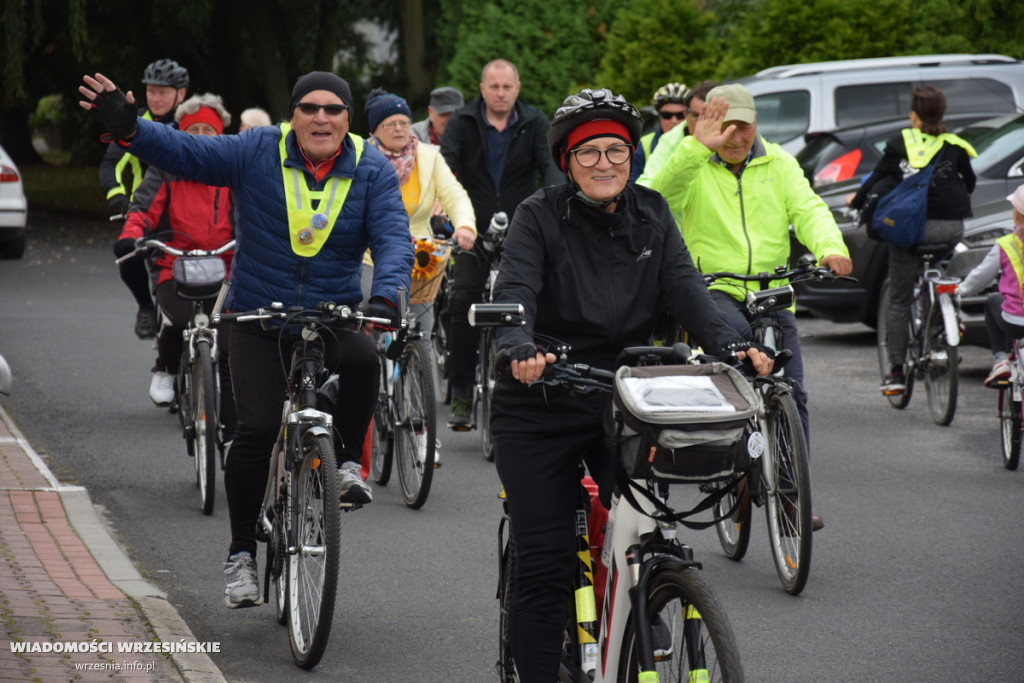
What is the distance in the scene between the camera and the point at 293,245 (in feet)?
19.2

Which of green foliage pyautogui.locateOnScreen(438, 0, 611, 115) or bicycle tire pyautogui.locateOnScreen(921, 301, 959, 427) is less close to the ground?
green foliage pyautogui.locateOnScreen(438, 0, 611, 115)

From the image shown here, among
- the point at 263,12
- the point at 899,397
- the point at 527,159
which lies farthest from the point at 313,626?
the point at 263,12

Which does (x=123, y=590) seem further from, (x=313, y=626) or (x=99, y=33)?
(x=99, y=33)

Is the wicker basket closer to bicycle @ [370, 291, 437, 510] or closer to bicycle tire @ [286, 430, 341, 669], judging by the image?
bicycle @ [370, 291, 437, 510]

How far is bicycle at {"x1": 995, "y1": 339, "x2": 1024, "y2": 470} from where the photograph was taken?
8828mm

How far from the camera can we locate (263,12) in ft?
95.3

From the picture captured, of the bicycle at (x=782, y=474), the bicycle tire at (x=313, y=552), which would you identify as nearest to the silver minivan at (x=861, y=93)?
the bicycle at (x=782, y=474)

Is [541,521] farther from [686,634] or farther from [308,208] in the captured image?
[308,208]

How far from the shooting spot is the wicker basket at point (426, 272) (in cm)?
888

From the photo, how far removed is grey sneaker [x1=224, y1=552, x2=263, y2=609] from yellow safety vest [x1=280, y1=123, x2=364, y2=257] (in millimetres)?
1183

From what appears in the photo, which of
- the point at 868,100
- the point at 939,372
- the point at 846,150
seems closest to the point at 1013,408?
the point at 939,372

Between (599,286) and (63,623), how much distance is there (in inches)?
97.9

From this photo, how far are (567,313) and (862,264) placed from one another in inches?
365

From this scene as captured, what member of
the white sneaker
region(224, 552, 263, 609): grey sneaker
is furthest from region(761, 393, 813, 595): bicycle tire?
the white sneaker
